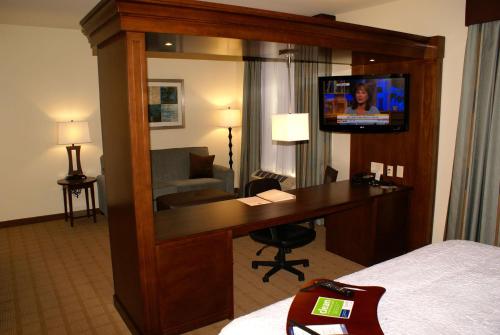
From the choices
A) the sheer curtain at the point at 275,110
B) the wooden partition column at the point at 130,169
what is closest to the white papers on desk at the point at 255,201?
the wooden partition column at the point at 130,169

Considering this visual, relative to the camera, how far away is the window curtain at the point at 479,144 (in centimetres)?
321

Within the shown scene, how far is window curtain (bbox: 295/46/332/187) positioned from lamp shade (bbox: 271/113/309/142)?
1630 millimetres

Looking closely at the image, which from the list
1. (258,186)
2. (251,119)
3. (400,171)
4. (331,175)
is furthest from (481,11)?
(251,119)

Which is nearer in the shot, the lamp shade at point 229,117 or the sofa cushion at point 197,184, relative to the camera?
the sofa cushion at point 197,184

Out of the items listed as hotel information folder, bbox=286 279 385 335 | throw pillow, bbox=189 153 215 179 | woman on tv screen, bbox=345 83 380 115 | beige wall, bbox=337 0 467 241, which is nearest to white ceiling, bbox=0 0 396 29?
beige wall, bbox=337 0 467 241

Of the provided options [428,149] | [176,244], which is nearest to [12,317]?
[176,244]

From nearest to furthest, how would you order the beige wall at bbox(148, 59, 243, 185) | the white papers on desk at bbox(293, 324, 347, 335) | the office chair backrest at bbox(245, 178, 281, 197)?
1. the white papers on desk at bbox(293, 324, 347, 335)
2. the office chair backrest at bbox(245, 178, 281, 197)
3. the beige wall at bbox(148, 59, 243, 185)

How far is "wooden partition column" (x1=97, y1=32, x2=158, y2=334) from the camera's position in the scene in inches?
88.4

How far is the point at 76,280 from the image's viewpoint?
3.64 meters

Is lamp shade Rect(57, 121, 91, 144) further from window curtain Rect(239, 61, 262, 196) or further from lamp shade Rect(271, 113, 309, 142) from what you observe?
lamp shade Rect(271, 113, 309, 142)

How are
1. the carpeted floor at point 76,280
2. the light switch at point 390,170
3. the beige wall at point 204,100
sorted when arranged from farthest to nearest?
1. the beige wall at point 204,100
2. the light switch at point 390,170
3. the carpeted floor at point 76,280

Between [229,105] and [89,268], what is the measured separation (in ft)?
12.6

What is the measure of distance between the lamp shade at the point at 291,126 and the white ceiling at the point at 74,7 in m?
1.46

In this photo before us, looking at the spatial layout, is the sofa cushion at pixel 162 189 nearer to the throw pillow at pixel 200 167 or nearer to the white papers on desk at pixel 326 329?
the throw pillow at pixel 200 167
